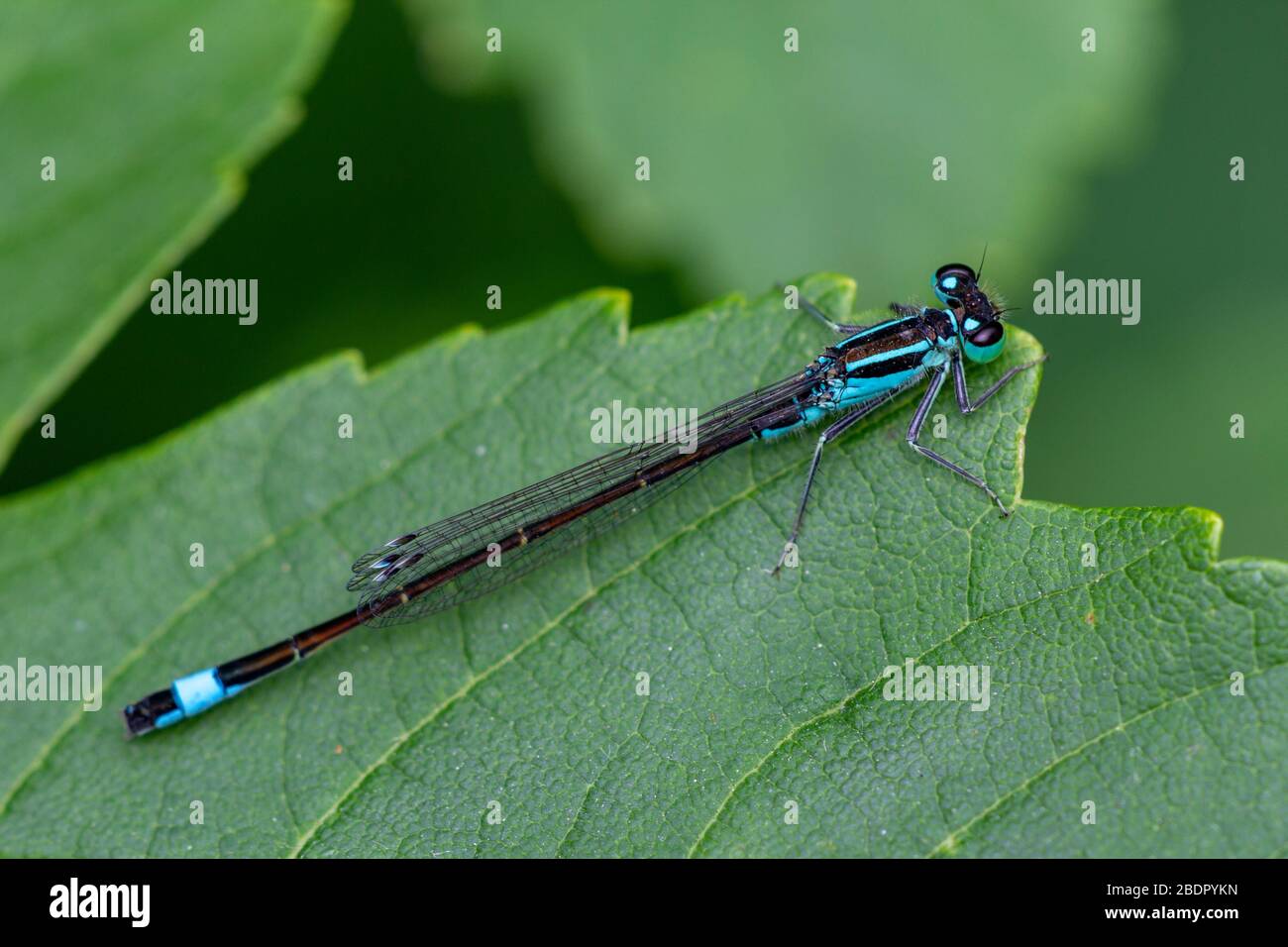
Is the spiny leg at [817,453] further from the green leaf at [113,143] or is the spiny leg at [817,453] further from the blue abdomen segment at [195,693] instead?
the green leaf at [113,143]

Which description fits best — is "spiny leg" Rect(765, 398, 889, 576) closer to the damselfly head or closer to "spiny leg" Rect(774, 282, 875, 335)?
"spiny leg" Rect(774, 282, 875, 335)

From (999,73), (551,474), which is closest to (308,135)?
(551,474)

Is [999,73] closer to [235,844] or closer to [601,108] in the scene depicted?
[601,108]

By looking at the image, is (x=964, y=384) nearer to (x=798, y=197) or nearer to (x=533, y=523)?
(x=798, y=197)

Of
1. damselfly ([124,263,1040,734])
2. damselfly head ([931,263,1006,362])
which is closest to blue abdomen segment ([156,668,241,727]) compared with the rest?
damselfly ([124,263,1040,734])

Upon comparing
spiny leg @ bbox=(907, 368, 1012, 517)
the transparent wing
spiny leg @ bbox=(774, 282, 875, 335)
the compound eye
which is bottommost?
the transparent wing

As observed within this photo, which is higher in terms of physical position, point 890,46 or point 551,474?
point 890,46
